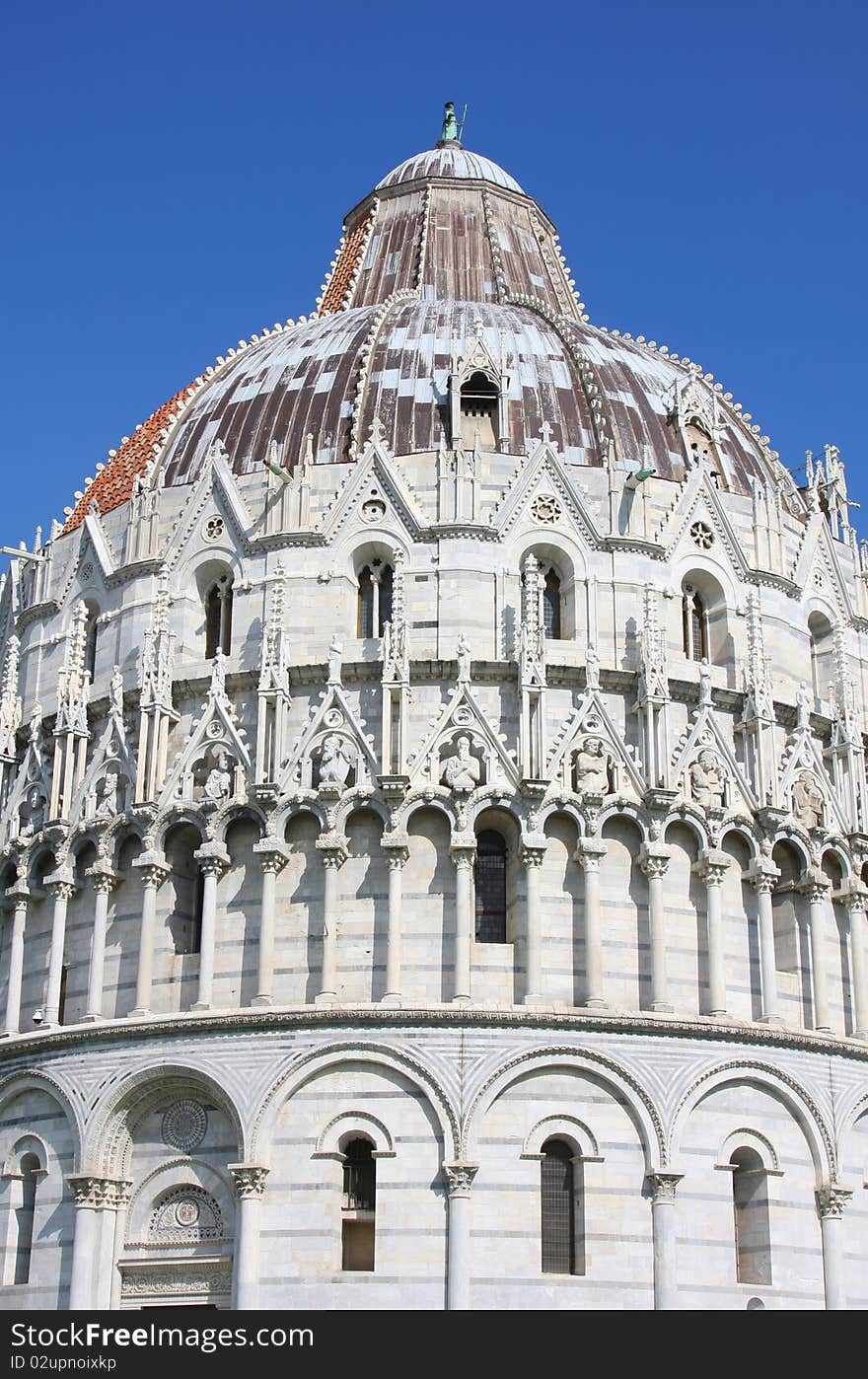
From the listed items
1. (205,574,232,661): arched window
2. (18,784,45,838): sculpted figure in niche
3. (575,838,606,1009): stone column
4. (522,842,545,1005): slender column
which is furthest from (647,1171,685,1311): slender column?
(18,784,45,838): sculpted figure in niche

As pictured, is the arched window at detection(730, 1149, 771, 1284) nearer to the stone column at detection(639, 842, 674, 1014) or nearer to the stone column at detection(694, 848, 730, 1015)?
the stone column at detection(694, 848, 730, 1015)

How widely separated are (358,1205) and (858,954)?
11242mm

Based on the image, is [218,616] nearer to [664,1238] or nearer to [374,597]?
[374,597]

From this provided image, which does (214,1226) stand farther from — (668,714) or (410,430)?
(410,430)

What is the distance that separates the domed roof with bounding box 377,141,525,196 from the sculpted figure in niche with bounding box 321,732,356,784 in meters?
19.9

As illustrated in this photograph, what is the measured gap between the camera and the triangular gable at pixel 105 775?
120ft

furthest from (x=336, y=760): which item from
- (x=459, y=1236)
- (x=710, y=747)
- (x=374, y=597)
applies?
(x=459, y=1236)

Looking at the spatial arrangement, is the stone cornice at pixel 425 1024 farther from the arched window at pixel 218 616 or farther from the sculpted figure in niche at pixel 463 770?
the arched window at pixel 218 616

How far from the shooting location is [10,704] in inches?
1565

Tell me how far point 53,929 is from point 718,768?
42.9 feet

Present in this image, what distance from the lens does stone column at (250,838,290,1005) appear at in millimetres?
33625

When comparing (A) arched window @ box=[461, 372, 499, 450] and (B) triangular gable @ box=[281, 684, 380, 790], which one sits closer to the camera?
(B) triangular gable @ box=[281, 684, 380, 790]

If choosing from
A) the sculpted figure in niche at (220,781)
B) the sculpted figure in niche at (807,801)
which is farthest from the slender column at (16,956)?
the sculpted figure in niche at (807,801)
